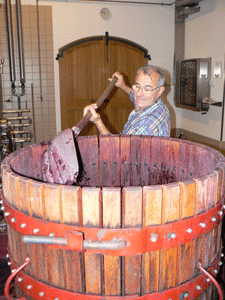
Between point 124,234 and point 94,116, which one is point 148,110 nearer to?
point 94,116

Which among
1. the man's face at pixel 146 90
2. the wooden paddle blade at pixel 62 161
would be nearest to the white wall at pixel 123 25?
the man's face at pixel 146 90

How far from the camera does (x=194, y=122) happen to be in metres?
6.41

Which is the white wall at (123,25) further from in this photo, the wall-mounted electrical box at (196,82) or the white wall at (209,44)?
the wall-mounted electrical box at (196,82)

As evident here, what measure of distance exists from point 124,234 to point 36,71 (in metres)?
5.38

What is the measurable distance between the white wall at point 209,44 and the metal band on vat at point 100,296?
473 centimetres

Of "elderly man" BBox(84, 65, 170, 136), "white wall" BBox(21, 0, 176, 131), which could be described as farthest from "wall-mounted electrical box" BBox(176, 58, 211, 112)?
"elderly man" BBox(84, 65, 170, 136)

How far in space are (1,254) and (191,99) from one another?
476 cm

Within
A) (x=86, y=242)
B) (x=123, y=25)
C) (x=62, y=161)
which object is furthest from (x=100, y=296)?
(x=123, y=25)

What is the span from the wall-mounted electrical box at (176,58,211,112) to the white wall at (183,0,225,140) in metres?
0.13

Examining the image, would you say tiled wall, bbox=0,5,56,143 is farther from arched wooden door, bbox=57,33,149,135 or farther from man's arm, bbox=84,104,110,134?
man's arm, bbox=84,104,110,134

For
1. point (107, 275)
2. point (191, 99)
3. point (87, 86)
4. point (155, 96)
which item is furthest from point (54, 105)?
point (107, 275)

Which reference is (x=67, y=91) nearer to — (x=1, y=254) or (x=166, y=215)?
(x=1, y=254)

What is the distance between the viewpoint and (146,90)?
2211 mm

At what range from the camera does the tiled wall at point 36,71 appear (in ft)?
Answer: 18.5
